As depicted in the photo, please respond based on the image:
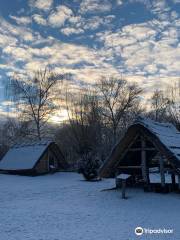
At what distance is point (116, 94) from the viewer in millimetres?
52875

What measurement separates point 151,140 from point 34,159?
1647cm

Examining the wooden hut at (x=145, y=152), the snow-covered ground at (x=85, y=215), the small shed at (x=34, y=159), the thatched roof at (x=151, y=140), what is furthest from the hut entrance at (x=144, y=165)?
the small shed at (x=34, y=159)

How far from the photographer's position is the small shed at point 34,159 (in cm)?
3126

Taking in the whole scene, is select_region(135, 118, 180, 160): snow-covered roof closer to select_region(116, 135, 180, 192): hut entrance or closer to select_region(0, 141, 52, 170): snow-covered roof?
select_region(116, 135, 180, 192): hut entrance

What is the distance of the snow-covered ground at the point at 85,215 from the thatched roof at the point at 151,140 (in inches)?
60.1

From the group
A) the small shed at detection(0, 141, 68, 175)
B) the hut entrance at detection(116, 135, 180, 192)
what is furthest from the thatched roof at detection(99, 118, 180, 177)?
the small shed at detection(0, 141, 68, 175)

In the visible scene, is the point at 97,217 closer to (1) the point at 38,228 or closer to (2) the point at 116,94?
(1) the point at 38,228

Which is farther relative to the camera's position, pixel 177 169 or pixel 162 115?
pixel 162 115

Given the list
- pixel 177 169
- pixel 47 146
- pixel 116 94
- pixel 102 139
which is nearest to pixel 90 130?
pixel 102 139

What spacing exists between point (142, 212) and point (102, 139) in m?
39.1

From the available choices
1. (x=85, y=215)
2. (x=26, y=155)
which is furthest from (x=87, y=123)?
(x=85, y=215)

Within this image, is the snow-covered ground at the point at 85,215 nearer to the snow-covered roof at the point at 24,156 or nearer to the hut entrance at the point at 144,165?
the hut entrance at the point at 144,165

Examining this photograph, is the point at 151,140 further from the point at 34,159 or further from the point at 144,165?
the point at 34,159

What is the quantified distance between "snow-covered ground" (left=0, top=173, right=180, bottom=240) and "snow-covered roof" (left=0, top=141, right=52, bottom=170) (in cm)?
1317
